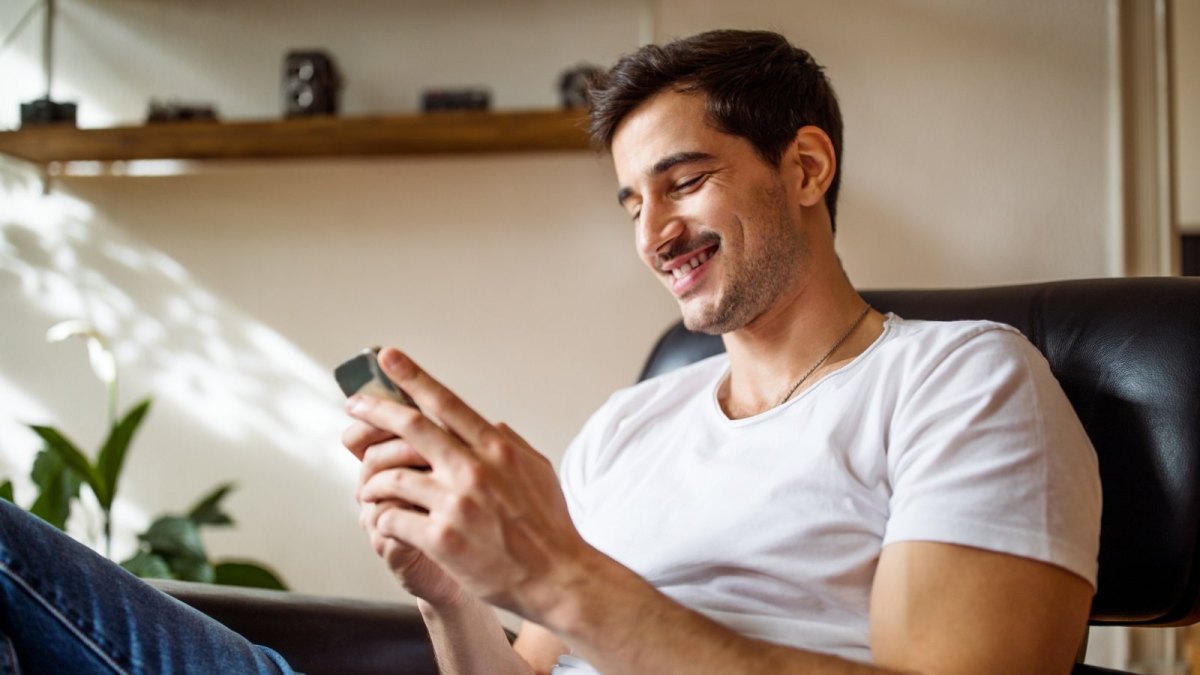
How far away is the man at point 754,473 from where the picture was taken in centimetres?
70

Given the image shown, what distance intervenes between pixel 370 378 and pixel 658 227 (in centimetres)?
51

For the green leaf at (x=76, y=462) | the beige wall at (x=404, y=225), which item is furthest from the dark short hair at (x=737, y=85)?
the green leaf at (x=76, y=462)

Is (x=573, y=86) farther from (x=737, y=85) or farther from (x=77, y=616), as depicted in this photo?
(x=77, y=616)

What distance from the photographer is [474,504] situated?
0.67 metres

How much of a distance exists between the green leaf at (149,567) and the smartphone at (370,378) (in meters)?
1.24

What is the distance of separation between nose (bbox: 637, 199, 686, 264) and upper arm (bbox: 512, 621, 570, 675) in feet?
1.53

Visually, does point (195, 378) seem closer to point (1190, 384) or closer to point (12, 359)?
point (12, 359)

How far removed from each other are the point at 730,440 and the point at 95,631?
62 centimetres

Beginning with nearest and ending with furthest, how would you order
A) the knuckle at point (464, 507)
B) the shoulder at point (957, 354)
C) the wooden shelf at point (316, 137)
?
the knuckle at point (464, 507) → the shoulder at point (957, 354) → the wooden shelf at point (316, 137)

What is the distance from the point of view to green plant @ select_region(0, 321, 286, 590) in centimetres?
182

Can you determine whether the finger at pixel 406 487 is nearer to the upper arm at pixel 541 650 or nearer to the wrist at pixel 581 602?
the wrist at pixel 581 602

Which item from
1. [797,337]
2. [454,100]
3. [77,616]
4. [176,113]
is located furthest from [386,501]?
[176,113]

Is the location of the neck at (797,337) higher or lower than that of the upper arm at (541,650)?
higher

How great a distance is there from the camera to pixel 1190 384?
36.9 inches
